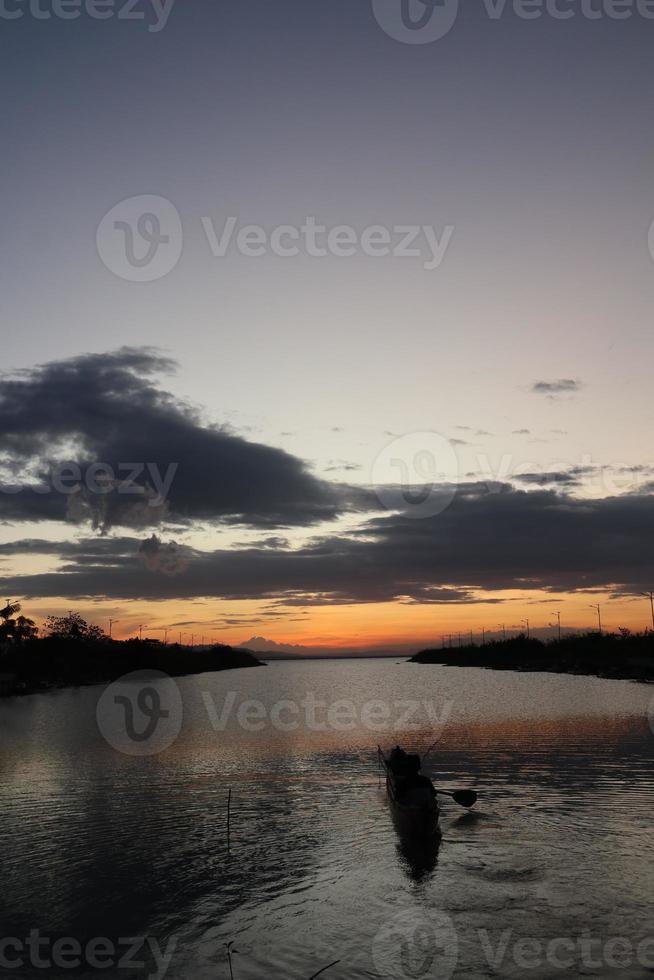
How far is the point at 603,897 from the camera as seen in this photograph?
2372 cm

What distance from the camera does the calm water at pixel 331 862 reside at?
2028 centimetres

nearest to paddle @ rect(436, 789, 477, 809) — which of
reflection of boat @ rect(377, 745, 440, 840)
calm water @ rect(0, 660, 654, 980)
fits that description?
calm water @ rect(0, 660, 654, 980)

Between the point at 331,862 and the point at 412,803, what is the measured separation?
20.6 feet

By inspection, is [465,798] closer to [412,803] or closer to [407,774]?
[407,774]

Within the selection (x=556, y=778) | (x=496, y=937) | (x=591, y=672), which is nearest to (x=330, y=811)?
(x=556, y=778)

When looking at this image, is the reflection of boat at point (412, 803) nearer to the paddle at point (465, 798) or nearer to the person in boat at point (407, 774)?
the person in boat at point (407, 774)

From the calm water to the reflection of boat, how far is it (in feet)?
2.54

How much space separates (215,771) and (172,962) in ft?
108

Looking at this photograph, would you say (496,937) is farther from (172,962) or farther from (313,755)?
(313,755)

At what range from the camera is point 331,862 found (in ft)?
94.8

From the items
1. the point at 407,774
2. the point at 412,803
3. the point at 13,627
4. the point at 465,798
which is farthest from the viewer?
the point at 13,627

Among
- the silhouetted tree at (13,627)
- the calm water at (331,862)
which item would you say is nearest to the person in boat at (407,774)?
the calm water at (331,862)

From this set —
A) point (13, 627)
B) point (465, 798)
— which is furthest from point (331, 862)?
point (13, 627)

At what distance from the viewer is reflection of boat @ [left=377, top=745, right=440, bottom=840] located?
3259 centimetres
